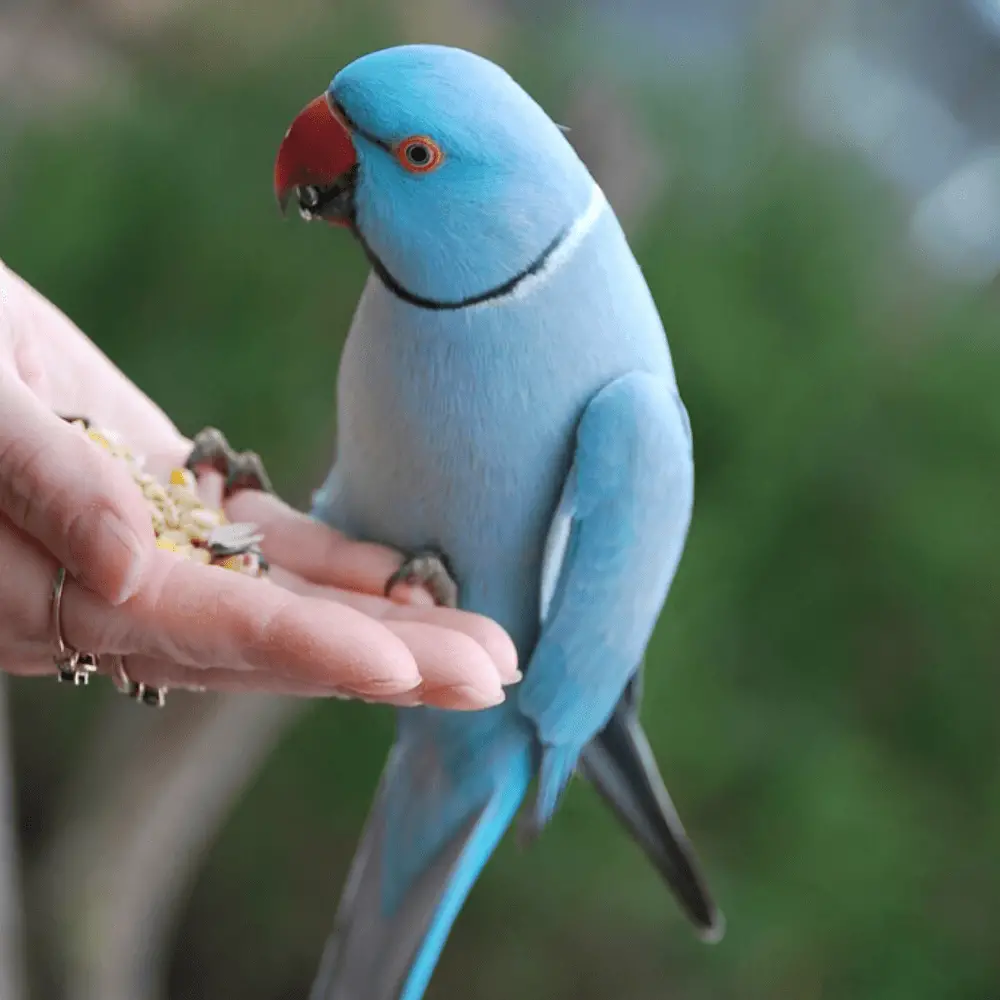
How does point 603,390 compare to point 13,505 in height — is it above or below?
above

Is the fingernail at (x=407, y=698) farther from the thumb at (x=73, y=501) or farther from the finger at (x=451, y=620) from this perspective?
the thumb at (x=73, y=501)

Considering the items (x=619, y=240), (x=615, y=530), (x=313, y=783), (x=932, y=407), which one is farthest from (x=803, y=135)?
(x=313, y=783)

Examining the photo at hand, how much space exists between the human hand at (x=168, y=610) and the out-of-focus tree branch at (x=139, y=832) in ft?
2.05

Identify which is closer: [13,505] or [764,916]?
[13,505]

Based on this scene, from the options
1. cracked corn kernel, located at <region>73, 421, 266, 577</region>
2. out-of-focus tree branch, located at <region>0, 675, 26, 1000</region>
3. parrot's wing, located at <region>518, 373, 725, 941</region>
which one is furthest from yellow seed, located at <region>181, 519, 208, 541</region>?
out-of-focus tree branch, located at <region>0, 675, 26, 1000</region>

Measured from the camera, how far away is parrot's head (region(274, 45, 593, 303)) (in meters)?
0.59

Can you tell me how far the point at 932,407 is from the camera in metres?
1.22

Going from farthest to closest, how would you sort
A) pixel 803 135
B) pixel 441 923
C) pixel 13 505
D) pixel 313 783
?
pixel 313 783 → pixel 803 135 → pixel 441 923 → pixel 13 505

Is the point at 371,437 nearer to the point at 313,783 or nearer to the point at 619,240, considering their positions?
the point at 619,240

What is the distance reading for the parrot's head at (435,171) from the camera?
1.92 ft

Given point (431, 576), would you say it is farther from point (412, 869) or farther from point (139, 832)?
→ point (139, 832)

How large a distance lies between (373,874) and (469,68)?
1.76 feet

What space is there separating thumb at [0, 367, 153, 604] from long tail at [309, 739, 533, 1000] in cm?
28

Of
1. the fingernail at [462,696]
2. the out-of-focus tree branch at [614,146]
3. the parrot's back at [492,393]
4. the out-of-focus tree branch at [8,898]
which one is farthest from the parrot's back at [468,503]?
the out-of-focus tree branch at [8,898]
